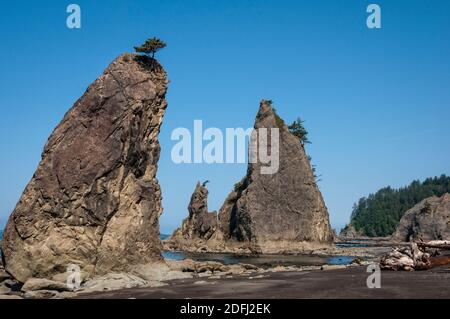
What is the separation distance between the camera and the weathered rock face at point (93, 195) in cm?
3675

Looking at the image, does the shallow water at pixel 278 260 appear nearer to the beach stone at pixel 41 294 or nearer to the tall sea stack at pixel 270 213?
the tall sea stack at pixel 270 213

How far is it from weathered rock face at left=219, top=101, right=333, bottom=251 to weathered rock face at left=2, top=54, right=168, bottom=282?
66130 millimetres

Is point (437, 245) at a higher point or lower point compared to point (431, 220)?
higher

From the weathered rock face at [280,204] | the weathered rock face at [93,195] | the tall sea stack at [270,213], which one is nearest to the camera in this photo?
the weathered rock face at [93,195]

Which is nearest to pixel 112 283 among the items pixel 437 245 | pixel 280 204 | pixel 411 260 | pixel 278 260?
pixel 411 260

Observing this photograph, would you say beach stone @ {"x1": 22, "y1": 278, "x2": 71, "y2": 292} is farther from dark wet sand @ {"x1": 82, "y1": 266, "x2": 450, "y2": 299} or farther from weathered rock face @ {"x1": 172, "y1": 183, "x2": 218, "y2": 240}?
weathered rock face @ {"x1": 172, "y1": 183, "x2": 218, "y2": 240}

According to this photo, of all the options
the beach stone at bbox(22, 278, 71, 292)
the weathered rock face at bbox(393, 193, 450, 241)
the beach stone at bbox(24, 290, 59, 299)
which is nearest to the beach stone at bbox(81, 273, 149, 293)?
the beach stone at bbox(22, 278, 71, 292)

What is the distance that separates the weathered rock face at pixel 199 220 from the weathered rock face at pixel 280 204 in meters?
4.78

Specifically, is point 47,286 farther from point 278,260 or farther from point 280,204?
point 280,204

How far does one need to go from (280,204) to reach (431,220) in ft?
212

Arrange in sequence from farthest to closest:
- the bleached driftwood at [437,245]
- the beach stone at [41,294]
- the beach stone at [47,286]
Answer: the bleached driftwood at [437,245] < the beach stone at [47,286] < the beach stone at [41,294]

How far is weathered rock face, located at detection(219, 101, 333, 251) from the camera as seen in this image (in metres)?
Result: 109

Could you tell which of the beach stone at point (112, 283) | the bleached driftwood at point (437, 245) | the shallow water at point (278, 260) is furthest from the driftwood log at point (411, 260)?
the shallow water at point (278, 260)

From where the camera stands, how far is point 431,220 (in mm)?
153125
